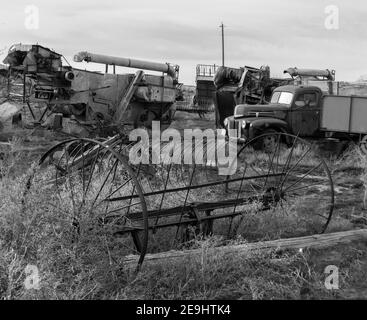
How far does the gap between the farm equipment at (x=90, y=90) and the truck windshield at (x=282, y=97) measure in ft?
16.9

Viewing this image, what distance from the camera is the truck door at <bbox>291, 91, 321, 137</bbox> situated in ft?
45.8

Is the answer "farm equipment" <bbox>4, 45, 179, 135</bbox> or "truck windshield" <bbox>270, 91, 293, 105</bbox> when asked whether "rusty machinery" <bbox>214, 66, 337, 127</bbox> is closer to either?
"truck windshield" <bbox>270, 91, 293, 105</bbox>

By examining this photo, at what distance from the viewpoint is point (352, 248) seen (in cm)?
Result: 576

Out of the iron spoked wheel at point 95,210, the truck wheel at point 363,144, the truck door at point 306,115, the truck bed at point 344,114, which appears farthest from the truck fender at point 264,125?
the iron spoked wheel at point 95,210

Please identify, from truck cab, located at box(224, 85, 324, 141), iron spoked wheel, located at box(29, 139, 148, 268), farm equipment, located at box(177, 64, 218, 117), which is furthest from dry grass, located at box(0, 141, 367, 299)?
farm equipment, located at box(177, 64, 218, 117)

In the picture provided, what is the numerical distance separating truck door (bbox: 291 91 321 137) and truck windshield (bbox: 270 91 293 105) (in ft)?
0.67

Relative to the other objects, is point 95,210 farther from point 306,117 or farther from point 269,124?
point 306,117

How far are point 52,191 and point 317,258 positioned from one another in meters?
3.06

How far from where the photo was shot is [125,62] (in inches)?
728

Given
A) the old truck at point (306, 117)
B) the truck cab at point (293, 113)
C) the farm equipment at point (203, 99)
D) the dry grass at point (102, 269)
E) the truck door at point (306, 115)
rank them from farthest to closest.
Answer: the farm equipment at point (203, 99), the truck door at point (306, 115), the truck cab at point (293, 113), the old truck at point (306, 117), the dry grass at point (102, 269)

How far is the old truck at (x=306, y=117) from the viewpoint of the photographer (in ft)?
42.4

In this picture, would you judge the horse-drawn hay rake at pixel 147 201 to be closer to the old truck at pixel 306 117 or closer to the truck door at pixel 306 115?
the old truck at pixel 306 117
